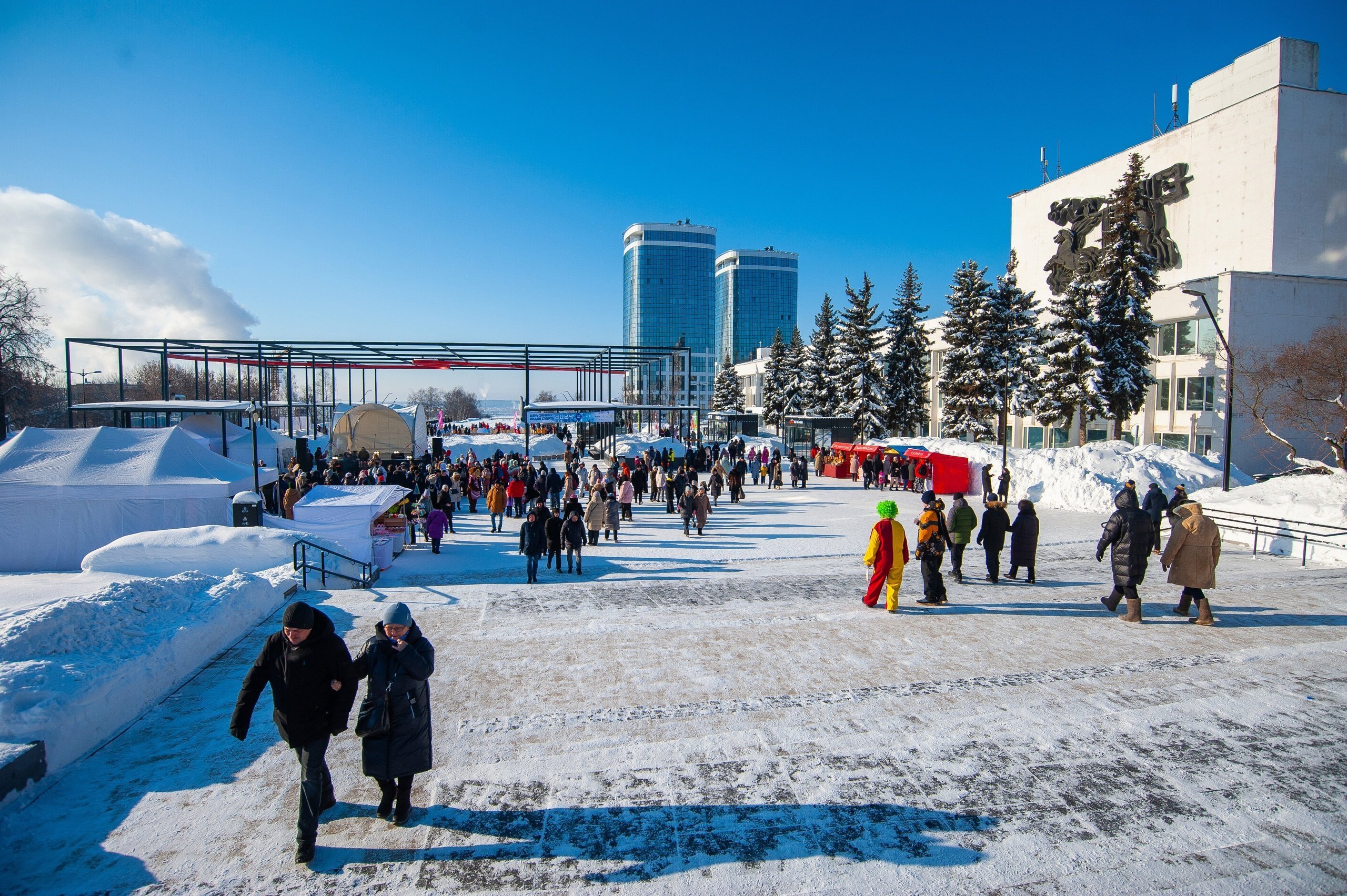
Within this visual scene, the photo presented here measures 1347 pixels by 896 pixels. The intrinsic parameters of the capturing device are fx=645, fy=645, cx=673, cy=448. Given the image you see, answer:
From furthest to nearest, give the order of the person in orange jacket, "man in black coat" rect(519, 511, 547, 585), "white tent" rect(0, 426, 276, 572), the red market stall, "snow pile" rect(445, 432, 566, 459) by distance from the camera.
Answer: "snow pile" rect(445, 432, 566, 459)
the red market stall
"white tent" rect(0, 426, 276, 572)
"man in black coat" rect(519, 511, 547, 585)
the person in orange jacket

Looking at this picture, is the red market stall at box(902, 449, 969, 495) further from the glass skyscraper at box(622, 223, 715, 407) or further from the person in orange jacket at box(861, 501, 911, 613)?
the glass skyscraper at box(622, 223, 715, 407)

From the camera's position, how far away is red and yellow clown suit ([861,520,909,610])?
764cm

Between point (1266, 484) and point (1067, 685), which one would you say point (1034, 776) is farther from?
point (1266, 484)

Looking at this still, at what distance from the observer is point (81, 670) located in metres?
4.76

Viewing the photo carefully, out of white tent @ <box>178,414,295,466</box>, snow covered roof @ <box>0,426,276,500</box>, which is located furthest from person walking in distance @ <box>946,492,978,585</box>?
white tent @ <box>178,414,295,466</box>

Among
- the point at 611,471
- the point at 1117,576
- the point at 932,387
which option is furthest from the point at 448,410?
the point at 1117,576

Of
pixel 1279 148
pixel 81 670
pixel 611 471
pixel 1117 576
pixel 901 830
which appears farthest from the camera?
pixel 1279 148

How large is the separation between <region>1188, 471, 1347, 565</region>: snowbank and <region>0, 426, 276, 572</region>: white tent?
18.2 m

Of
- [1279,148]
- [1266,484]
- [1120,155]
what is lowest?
[1266,484]

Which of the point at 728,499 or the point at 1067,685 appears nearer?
the point at 1067,685

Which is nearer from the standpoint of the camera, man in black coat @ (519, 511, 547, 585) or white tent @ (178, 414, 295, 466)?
man in black coat @ (519, 511, 547, 585)

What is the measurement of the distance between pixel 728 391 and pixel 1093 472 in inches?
1657

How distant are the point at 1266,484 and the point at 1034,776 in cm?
1384

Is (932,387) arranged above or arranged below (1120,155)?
below
